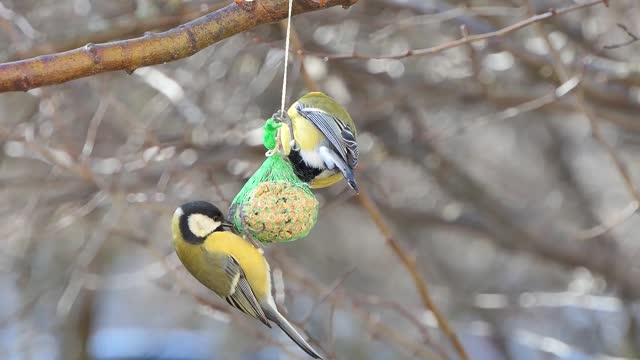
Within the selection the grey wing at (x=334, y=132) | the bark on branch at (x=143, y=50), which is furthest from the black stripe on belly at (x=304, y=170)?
the bark on branch at (x=143, y=50)

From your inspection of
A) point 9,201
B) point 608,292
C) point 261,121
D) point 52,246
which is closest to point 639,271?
point 608,292

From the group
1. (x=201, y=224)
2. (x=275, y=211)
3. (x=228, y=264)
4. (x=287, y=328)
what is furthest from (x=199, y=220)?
(x=287, y=328)

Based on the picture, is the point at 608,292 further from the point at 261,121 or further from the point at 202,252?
the point at 202,252

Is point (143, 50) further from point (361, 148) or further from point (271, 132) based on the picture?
point (361, 148)

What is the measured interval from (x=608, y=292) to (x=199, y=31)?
3.82m

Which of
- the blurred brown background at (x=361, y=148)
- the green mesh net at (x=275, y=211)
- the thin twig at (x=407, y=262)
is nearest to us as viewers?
the green mesh net at (x=275, y=211)

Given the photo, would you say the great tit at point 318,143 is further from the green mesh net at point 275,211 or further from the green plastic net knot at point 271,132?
the green mesh net at point 275,211

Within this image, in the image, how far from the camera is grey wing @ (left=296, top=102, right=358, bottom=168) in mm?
2955

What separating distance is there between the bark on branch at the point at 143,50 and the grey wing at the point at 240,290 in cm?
82

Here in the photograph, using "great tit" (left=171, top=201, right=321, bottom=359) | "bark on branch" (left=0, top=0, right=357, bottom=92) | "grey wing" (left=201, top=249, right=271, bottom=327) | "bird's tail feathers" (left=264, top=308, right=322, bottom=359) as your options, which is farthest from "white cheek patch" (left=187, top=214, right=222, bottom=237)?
"bark on branch" (left=0, top=0, right=357, bottom=92)

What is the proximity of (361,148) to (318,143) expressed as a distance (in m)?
2.10

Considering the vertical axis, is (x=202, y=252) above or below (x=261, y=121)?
above

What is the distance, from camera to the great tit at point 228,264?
2818mm

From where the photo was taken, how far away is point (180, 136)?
14.6ft
